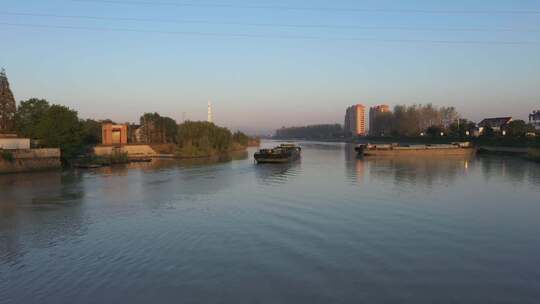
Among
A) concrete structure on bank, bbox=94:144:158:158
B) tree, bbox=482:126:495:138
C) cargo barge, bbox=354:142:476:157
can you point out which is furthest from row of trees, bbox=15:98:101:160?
tree, bbox=482:126:495:138

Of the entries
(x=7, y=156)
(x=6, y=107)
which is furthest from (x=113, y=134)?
(x=7, y=156)

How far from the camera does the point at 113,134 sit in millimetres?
73188

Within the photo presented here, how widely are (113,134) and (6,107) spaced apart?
21.0 m

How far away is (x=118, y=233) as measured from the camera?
44.4ft

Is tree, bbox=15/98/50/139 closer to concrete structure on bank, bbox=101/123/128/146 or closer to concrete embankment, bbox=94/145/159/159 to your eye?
concrete embankment, bbox=94/145/159/159

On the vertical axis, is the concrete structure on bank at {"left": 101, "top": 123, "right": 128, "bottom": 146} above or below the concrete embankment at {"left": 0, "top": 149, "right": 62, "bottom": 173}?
above

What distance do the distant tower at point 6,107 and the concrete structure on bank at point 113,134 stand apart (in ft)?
54.4

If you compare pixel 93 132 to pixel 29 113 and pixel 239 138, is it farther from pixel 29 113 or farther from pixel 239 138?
pixel 239 138

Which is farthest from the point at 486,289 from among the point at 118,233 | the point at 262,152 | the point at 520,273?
the point at 262,152

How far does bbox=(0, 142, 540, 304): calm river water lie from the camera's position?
27.7 feet

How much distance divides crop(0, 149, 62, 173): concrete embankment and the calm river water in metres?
18.7

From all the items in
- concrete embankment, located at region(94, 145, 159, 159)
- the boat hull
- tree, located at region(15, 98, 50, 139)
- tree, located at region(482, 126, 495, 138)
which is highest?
tree, located at region(15, 98, 50, 139)

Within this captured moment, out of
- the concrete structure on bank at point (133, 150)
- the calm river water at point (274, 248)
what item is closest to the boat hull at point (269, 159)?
the concrete structure on bank at point (133, 150)

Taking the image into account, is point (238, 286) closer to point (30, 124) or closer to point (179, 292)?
point (179, 292)
